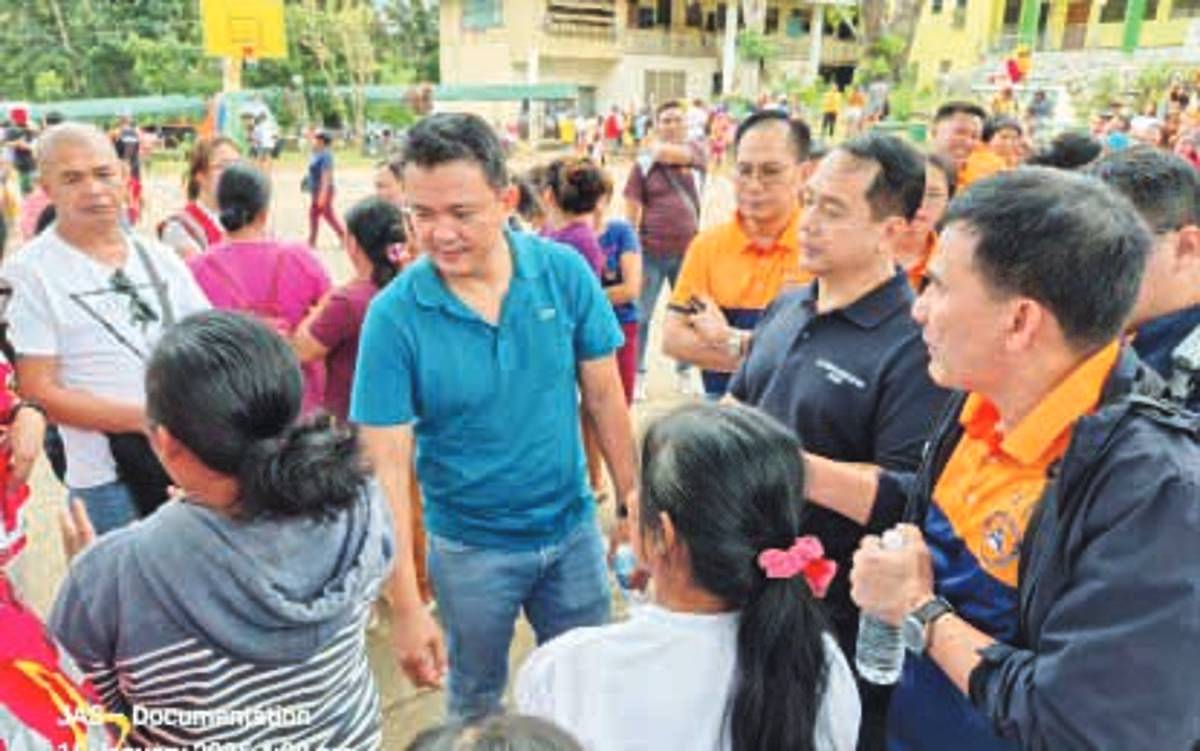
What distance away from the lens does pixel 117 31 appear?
31.8 metres

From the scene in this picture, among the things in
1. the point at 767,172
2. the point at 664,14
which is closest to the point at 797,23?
the point at 664,14

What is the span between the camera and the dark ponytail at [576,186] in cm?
424

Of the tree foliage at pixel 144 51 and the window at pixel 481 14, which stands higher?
the window at pixel 481 14

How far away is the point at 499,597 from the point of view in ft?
7.14

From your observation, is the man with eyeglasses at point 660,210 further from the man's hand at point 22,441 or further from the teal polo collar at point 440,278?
the man's hand at point 22,441

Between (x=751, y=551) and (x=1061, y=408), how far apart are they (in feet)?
1.81

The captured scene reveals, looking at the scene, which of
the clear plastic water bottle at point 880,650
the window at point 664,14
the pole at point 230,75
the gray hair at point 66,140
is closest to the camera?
the clear plastic water bottle at point 880,650

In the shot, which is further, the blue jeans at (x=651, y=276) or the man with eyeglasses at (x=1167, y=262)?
the blue jeans at (x=651, y=276)

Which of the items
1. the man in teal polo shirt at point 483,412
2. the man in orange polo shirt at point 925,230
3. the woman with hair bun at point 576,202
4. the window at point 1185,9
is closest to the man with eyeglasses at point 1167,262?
the man in orange polo shirt at point 925,230

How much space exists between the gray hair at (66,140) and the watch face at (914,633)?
2.83 meters

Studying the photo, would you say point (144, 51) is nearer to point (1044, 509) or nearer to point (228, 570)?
point (228, 570)

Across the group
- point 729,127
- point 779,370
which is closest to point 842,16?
point 729,127

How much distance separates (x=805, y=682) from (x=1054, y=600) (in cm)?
38

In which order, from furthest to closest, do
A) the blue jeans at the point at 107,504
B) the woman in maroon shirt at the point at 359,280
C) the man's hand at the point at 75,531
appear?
the woman in maroon shirt at the point at 359,280
the blue jeans at the point at 107,504
the man's hand at the point at 75,531
